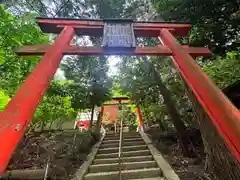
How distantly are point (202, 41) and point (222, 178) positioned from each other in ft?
8.96

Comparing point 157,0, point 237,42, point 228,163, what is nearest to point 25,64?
point 157,0

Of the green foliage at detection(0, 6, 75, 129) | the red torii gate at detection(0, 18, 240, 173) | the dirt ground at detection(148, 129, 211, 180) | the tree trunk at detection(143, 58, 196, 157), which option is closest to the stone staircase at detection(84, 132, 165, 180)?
the dirt ground at detection(148, 129, 211, 180)

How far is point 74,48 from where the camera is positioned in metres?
2.79

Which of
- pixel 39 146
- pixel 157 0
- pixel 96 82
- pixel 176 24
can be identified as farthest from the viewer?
pixel 96 82

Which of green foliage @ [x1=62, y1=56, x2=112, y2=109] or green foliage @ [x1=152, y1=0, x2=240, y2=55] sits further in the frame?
green foliage @ [x1=62, y1=56, x2=112, y2=109]

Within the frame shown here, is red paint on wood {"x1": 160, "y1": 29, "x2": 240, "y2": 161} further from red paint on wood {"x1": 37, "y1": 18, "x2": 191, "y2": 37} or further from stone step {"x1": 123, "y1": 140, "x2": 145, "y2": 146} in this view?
stone step {"x1": 123, "y1": 140, "x2": 145, "y2": 146}

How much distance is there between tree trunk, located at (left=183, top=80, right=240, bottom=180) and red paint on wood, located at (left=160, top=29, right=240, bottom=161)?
1.12 metres

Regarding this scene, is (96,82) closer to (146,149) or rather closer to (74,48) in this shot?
(146,149)

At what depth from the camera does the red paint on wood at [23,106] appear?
143 cm

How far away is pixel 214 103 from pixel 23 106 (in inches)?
73.9

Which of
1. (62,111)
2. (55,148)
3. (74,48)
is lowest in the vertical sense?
(55,148)

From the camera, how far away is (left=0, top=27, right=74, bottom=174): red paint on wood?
56.2 inches

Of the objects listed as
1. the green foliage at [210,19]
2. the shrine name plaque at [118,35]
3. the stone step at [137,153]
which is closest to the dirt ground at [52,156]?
the stone step at [137,153]

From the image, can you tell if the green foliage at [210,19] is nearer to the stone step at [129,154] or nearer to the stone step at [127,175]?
the stone step at [127,175]
